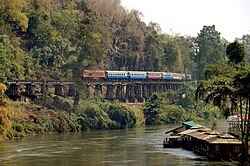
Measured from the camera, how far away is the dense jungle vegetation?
291 ft

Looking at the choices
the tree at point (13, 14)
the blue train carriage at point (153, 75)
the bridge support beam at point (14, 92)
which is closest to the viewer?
the bridge support beam at point (14, 92)

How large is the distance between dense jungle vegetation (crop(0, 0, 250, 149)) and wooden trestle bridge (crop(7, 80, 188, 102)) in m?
2.36

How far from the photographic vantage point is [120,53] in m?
146

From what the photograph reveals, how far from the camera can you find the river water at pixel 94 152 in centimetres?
5297

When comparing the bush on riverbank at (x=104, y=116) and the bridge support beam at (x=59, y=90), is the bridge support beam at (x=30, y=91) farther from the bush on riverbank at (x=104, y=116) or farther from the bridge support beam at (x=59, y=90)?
the bush on riverbank at (x=104, y=116)

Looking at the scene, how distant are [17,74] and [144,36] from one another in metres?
56.5

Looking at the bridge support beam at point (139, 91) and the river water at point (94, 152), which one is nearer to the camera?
the river water at point (94, 152)

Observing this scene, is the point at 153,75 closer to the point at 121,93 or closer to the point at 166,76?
the point at 166,76

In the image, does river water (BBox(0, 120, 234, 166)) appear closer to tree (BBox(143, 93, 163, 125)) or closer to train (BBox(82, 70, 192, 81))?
tree (BBox(143, 93, 163, 125))

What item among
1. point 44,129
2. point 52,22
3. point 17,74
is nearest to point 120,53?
point 52,22

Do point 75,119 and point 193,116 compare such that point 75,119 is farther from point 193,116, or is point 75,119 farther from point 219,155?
point 219,155

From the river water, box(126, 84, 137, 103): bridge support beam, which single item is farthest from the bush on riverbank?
box(126, 84, 137, 103): bridge support beam

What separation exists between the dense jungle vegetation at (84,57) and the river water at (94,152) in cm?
553

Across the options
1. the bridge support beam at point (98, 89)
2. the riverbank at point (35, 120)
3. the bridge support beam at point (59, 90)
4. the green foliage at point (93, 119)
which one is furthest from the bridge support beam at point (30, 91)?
the bridge support beam at point (98, 89)
